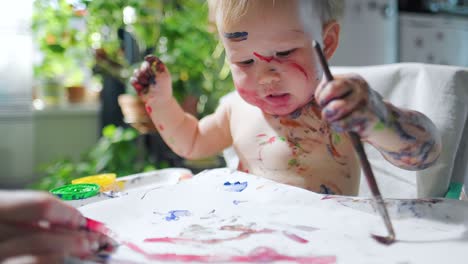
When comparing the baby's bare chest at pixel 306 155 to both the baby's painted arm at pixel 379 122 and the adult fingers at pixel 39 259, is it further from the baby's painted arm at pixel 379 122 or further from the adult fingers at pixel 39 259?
the adult fingers at pixel 39 259

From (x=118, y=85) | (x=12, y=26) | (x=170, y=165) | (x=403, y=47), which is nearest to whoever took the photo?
(x=170, y=165)

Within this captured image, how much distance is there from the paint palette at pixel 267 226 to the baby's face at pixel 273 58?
15 cm

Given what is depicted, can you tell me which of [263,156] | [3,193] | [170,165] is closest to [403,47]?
[170,165]

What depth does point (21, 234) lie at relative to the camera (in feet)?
1.12

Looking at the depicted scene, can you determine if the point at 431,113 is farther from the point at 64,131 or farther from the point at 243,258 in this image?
the point at 64,131

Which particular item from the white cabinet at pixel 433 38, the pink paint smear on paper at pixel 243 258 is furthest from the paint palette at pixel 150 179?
the white cabinet at pixel 433 38

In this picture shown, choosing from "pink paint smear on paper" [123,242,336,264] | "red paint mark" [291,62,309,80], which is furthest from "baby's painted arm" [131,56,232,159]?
"pink paint smear on paper" [123,242,336,264]

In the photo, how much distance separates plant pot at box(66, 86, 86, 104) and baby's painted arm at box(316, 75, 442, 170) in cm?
207

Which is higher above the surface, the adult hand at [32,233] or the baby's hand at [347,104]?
the baby's hand at [347,104]

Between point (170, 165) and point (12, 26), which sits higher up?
point (12, 26)

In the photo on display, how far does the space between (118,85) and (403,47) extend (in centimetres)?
175

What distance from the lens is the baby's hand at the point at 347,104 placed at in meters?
0.42

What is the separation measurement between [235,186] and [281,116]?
7.6 inches

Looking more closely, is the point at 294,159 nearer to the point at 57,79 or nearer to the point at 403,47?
the point at 57,79
